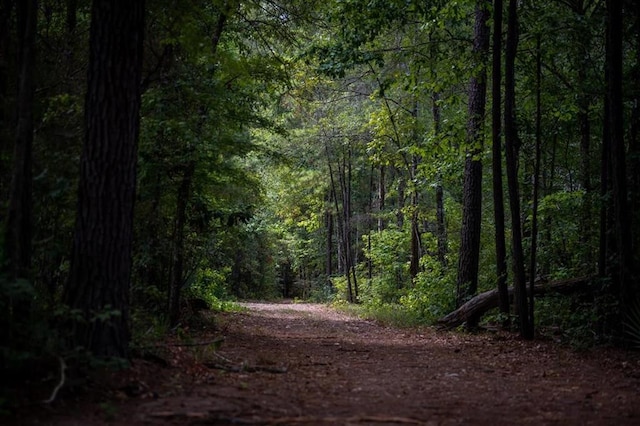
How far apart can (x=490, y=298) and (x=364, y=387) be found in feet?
21.6

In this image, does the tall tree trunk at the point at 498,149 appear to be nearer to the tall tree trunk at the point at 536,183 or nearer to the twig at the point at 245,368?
the tall tree trunk at the point at 536,183

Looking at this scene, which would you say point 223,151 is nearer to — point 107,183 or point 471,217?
point 107,183

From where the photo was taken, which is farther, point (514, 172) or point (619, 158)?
point (514, 172)

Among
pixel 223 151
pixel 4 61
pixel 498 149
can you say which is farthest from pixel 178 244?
pixel 498 149

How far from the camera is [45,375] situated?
481 centimetres

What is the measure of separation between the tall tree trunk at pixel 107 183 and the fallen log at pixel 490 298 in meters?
8.28

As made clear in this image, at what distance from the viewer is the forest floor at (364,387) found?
4496mm

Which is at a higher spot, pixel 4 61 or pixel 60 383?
pixel 4 61

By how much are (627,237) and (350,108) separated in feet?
52.4

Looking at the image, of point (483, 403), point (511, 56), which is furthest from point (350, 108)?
point (483, 403)

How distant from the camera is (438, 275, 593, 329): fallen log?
10547 millimetres

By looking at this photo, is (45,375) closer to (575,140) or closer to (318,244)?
(575,140)

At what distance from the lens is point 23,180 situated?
519 centimetres

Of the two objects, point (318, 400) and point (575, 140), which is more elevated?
point (575, 140)
